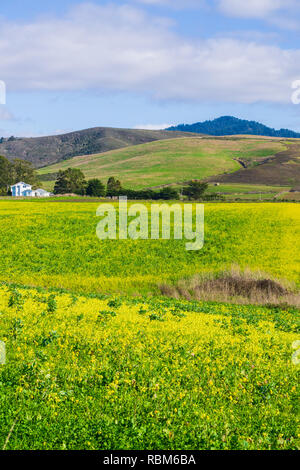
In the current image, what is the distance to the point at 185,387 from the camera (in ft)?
39.1

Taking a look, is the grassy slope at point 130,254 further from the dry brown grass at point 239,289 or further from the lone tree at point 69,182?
the lone tree at point 69,182

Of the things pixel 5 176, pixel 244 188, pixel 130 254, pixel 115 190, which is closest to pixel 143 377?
pixel 130 254

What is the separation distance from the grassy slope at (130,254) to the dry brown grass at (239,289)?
247 cm

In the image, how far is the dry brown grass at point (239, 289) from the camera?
30641 mm

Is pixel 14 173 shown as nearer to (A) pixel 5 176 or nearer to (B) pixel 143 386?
(A) pixel 5 176

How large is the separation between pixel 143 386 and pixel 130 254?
106ft

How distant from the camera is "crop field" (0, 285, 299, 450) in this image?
9.84 metres

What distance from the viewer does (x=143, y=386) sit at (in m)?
11.8

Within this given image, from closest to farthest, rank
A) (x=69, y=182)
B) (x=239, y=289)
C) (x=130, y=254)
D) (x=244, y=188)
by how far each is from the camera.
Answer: (x=239, y=289), (x=130, y=254), (x=244, y=188), (x=69, y=182)

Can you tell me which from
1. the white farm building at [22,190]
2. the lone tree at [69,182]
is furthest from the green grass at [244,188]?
the white farm building at [22,190]

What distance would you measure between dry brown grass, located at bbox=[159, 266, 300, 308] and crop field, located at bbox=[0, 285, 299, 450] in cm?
1273

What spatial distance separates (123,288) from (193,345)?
19.5m
